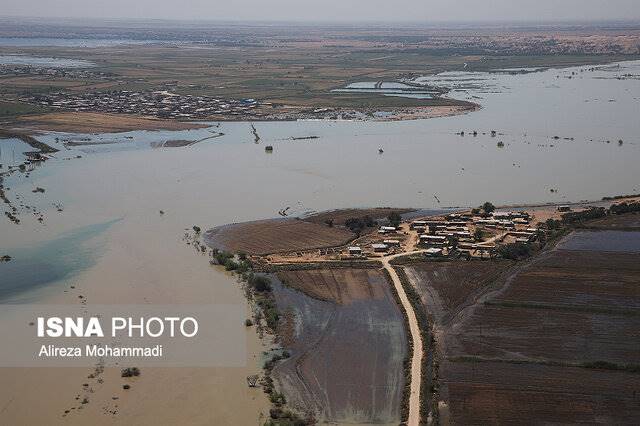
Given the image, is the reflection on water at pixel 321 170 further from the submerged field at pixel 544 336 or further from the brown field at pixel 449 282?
the submerged field at pixel 544 336

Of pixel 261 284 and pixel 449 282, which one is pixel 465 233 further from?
pixel 261 284

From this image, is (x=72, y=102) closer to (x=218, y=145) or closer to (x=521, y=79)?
(x=218, y=145)

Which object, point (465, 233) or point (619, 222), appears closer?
point (465, 233)

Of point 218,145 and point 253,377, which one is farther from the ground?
point 218,145

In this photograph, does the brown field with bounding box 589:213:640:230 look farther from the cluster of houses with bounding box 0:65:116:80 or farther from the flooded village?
the cluster of houses with bounding box 0:65:116:80

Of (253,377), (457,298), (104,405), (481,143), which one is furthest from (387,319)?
(481,143)

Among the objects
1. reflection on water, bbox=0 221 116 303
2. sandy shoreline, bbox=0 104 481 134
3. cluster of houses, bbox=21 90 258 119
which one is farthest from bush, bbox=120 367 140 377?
cluster of houses, bbox=21 90 258 119

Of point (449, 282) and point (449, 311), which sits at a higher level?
point (449, 282)

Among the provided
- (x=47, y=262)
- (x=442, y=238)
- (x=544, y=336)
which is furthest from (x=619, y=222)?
(x=47, y=262)
